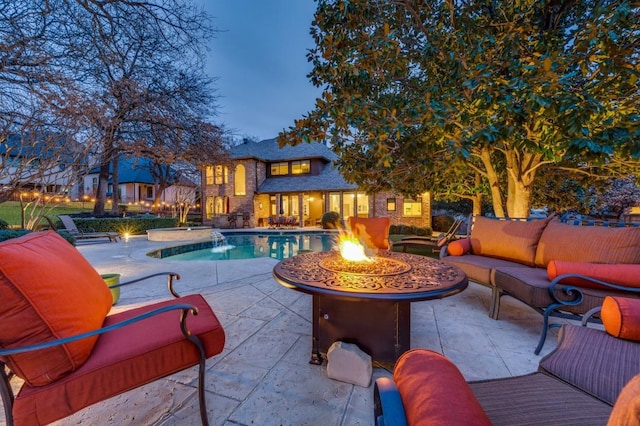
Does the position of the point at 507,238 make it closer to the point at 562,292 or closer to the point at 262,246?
the point at 562,292

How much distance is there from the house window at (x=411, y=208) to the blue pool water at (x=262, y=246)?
507 cm

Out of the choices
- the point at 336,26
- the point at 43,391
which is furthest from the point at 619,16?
the point at 43,391

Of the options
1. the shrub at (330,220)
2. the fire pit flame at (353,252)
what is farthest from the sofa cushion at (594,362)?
the shrub at (330,220)

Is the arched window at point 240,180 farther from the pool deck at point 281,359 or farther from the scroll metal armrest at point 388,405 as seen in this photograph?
the scroll metal armrest at point 388,405

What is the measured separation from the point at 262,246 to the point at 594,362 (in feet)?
32.6

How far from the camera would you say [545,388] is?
3.64 feet

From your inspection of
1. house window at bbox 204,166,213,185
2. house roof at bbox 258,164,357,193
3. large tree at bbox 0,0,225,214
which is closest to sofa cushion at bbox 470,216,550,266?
large tree at bbox 0,0,225,214

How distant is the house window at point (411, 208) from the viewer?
14936 mm

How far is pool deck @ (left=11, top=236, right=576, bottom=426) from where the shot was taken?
1627 millimetres

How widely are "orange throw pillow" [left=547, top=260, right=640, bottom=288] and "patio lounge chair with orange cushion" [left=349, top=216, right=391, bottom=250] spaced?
9.51 feet

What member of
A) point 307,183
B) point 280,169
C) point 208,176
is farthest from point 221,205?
point 307,183

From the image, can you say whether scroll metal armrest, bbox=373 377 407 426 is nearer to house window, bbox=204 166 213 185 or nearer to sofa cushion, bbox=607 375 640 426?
sofa cushion, bbox=607 375 640 426

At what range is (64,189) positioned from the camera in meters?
4.89

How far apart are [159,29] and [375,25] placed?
3.72 metres
